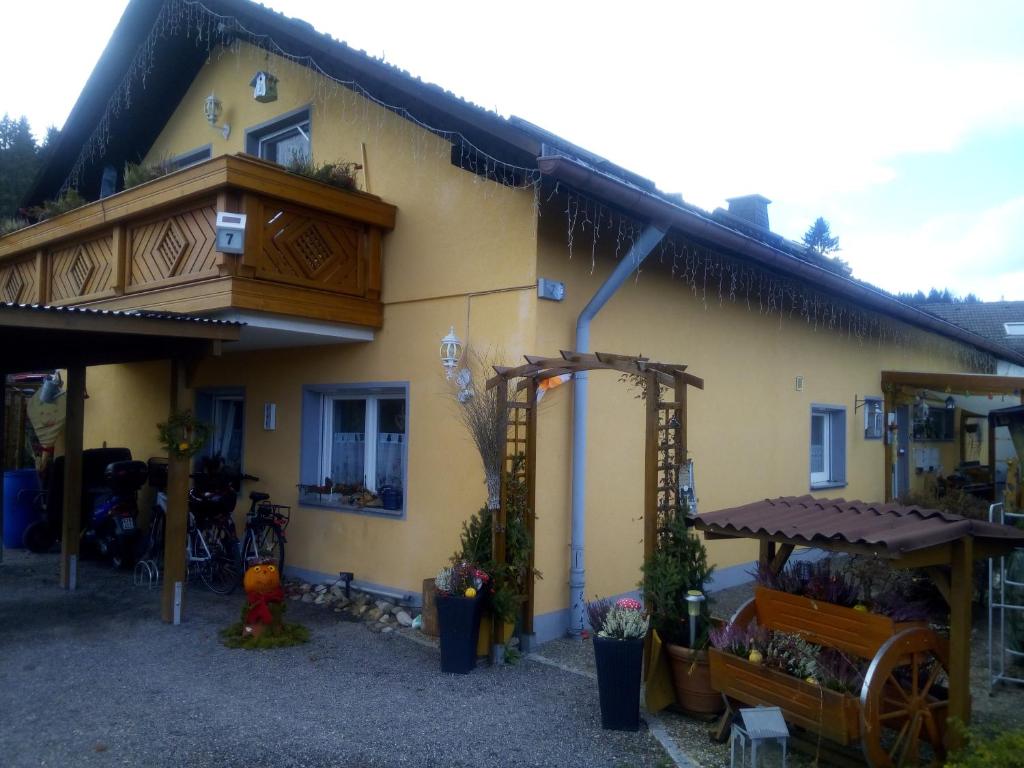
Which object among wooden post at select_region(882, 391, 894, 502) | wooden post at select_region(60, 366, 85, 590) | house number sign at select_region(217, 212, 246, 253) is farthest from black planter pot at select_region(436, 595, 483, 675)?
wooden post at select_region(882, 391, 894, 502)

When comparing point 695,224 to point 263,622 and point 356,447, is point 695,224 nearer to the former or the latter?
point 356,447

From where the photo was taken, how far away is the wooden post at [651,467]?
5.21 m

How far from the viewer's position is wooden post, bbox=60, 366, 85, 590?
8.35m

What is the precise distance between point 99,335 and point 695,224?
5.14 metres

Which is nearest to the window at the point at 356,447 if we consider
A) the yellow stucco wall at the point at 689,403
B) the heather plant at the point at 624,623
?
the yellow stucco wall at the point at 689,403

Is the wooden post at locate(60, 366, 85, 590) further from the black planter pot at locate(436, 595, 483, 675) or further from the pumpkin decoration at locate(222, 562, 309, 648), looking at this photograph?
the black planter pot at locate(436, 595, 483, 675)

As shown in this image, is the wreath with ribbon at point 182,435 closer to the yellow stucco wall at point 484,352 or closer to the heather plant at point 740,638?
the yellow stucco wall at point 484,352

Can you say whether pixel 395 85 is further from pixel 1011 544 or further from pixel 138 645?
pixel 1011 544

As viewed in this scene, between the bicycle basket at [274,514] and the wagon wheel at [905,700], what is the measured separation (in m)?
5.86

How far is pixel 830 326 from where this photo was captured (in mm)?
11078

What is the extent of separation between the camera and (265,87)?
8875 mm

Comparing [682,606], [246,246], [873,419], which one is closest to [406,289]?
[246,246]

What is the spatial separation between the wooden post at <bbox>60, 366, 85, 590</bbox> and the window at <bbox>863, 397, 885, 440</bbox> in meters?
10.4

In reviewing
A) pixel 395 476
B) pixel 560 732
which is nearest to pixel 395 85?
pixel 395 476
